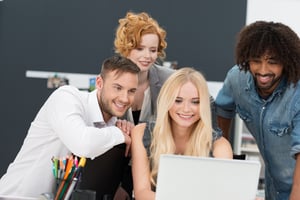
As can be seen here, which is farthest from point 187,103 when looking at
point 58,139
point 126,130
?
point 58,139

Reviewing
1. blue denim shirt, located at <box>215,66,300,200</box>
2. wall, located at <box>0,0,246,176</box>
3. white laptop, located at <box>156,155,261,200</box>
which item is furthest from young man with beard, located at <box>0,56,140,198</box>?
wall, located at <box>0,0,246,176</box>

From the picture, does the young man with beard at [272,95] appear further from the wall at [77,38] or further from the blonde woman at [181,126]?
the wall at [77,38]

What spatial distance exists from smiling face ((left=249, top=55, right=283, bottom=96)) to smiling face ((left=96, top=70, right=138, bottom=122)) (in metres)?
0.48

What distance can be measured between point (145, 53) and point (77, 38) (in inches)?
Result: 97.0

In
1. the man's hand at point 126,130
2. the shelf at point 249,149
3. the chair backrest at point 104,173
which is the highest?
the man's hand at point 126,130

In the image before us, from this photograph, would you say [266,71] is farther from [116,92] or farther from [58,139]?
[58,139]

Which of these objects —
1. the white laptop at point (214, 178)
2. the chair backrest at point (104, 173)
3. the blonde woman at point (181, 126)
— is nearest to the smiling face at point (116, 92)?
the blonde woman at point (181, 126)

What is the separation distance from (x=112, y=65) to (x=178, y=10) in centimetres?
300

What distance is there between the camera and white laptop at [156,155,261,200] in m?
1.47

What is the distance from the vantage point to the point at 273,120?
220 centimetres

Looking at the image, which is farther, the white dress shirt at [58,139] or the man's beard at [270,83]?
the man's beard at [270,83]

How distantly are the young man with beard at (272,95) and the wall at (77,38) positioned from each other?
8.32 ft

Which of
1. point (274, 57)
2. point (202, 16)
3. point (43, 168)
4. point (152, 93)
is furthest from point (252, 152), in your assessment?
point (43, 168)

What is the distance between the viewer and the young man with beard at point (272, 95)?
2049 mm
